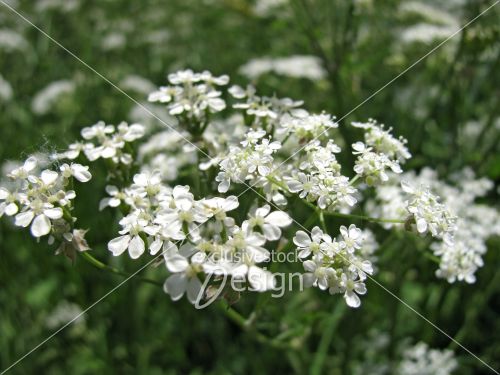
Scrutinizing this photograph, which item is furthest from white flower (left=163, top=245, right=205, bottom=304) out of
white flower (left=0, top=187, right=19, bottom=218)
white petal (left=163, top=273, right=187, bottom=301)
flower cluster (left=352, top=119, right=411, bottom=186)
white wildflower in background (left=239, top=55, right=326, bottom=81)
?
white wildflower in background (left=239, top=55, right=326, bottom=81)

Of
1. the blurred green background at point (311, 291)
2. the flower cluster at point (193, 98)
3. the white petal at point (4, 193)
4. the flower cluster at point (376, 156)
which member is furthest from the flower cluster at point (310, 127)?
the white petal at point (4, 193)

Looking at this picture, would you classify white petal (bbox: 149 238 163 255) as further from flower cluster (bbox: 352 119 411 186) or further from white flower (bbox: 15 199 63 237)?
flower cluster (bbox: 352 119 411 186)

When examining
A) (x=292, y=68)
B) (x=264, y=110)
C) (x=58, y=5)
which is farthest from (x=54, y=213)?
(x=58, y=5)

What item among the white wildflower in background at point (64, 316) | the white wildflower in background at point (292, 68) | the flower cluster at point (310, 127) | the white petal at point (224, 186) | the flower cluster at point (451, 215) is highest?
the flower cluster at point (310, 127)

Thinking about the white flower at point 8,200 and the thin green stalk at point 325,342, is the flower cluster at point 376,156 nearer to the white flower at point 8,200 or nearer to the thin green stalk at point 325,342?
the thin green stalk at point 325,342

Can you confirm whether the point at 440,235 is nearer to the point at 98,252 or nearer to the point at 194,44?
the point at 98,252

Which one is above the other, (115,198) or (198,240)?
(198,240)

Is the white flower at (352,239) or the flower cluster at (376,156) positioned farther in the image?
the flower cluster at (376,156)

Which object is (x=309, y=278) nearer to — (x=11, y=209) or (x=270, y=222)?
(x=270, y=222)
